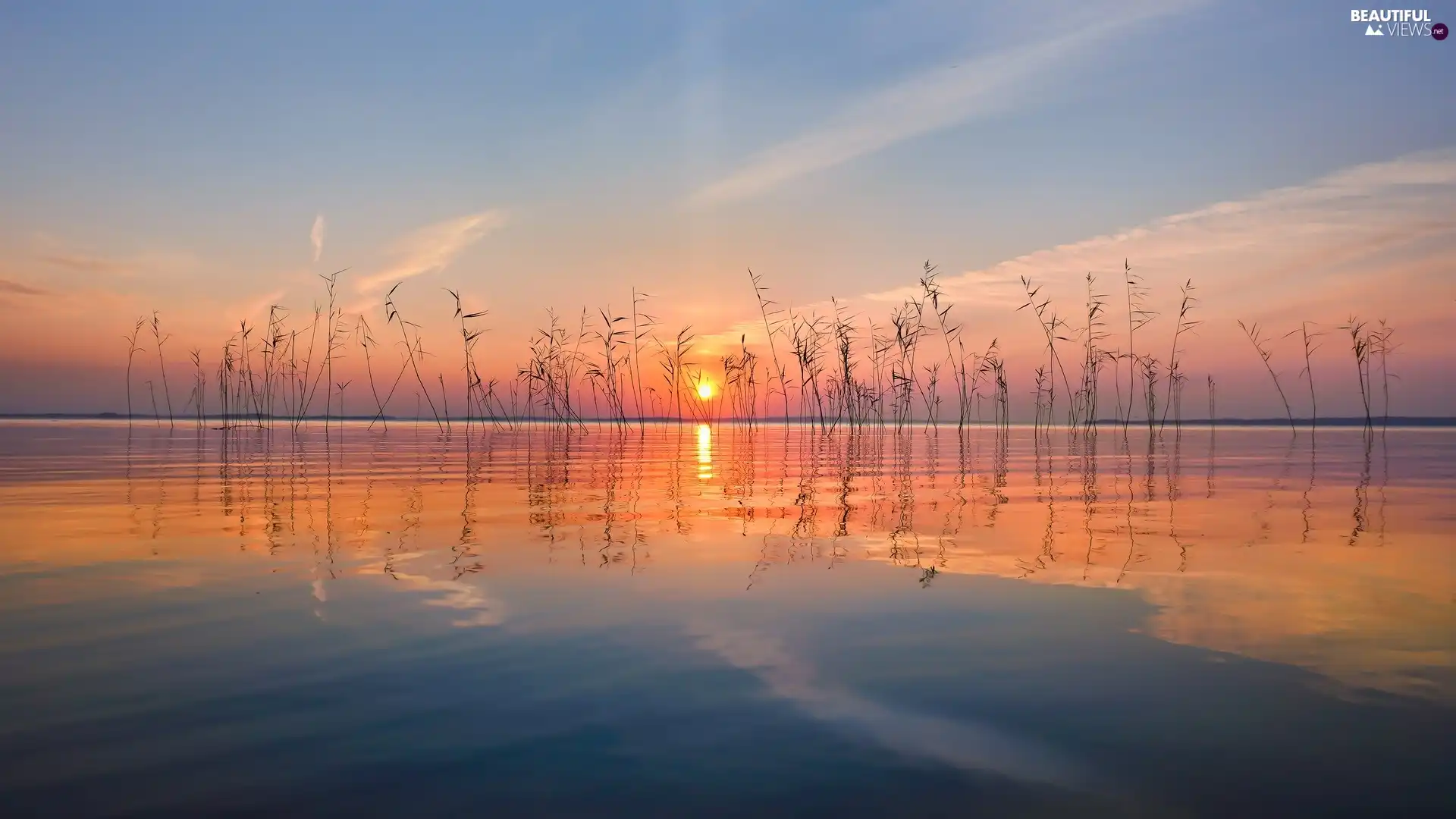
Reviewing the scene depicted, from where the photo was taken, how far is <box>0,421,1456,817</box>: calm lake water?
153cm

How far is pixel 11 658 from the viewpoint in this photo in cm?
225

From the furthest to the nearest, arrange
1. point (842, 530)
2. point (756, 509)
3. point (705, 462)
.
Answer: point (705, 462), point (756, 509), point (842, 530)

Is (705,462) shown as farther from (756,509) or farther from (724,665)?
(724,665)

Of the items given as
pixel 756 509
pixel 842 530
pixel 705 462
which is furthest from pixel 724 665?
pixel 705 462

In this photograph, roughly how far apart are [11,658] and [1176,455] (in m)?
14.2

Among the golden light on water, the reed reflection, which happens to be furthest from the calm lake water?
the golden light on water

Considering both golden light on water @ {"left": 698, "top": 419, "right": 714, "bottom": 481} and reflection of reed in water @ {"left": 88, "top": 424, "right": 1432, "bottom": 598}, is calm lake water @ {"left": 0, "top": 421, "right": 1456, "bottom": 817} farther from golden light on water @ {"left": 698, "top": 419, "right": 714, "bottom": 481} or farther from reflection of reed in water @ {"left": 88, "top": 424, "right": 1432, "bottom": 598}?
golden light on water @ {"left": 698, "top": 419, "right": 714, "bottom": 481}

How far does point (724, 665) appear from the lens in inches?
87.4

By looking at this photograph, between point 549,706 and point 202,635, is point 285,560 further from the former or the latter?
point 549,706

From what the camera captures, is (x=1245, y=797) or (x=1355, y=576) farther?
(x=1355, y=576)

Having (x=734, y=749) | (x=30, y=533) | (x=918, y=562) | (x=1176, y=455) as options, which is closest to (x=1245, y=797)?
(x=734, y=749)

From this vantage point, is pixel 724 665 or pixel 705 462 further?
pixel 705 462

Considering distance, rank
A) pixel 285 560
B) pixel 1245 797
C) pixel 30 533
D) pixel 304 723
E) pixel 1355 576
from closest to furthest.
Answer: pixel 1245 797 < pixel 304 723 < pixel 1355 576 < pixel 285 560 < pixel 30 533

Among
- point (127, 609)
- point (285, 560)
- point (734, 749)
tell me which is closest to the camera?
point (734, 749)
